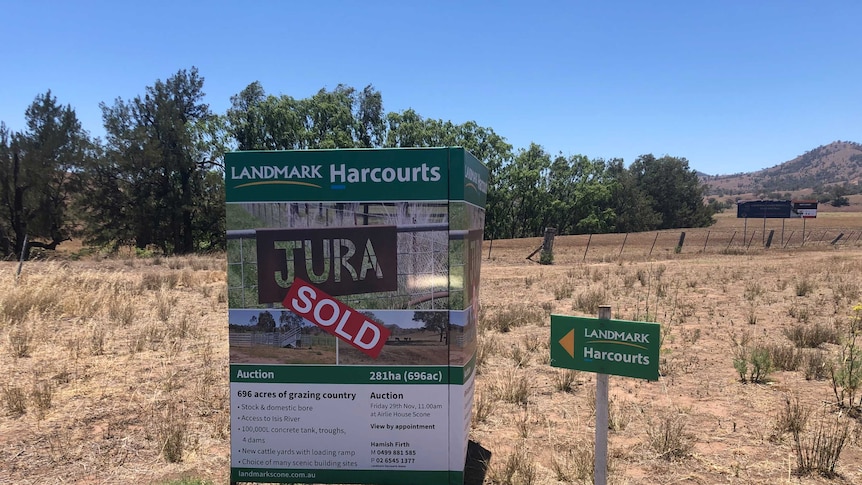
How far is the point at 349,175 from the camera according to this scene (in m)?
3.65

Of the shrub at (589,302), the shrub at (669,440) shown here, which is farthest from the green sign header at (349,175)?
the shrub at (589,302)

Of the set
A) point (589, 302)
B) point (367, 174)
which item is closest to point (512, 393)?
point (367, 174)

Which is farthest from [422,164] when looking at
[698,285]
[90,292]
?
[698,285]

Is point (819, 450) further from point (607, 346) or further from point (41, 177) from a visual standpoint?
point (41, 177)

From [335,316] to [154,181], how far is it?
158ft

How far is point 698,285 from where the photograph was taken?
52.4 feet

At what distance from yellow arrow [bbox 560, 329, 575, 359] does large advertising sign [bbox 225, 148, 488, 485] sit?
66cm

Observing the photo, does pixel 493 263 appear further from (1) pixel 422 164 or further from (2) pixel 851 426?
(1) pixel 422 164

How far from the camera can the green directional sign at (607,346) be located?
3229 millimetres

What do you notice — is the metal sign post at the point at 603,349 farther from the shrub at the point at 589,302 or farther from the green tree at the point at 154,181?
the green tree at the point at 154,181

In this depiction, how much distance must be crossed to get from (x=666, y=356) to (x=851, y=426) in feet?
9.34

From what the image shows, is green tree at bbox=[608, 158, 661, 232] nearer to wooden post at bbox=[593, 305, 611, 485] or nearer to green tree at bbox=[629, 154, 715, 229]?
green tree at bbox=[629, 154, 715, 229]

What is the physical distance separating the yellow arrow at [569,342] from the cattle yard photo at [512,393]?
0.77 metres

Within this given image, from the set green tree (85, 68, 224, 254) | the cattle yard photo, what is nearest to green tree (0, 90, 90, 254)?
green tree (85, 68, 224, 254)
